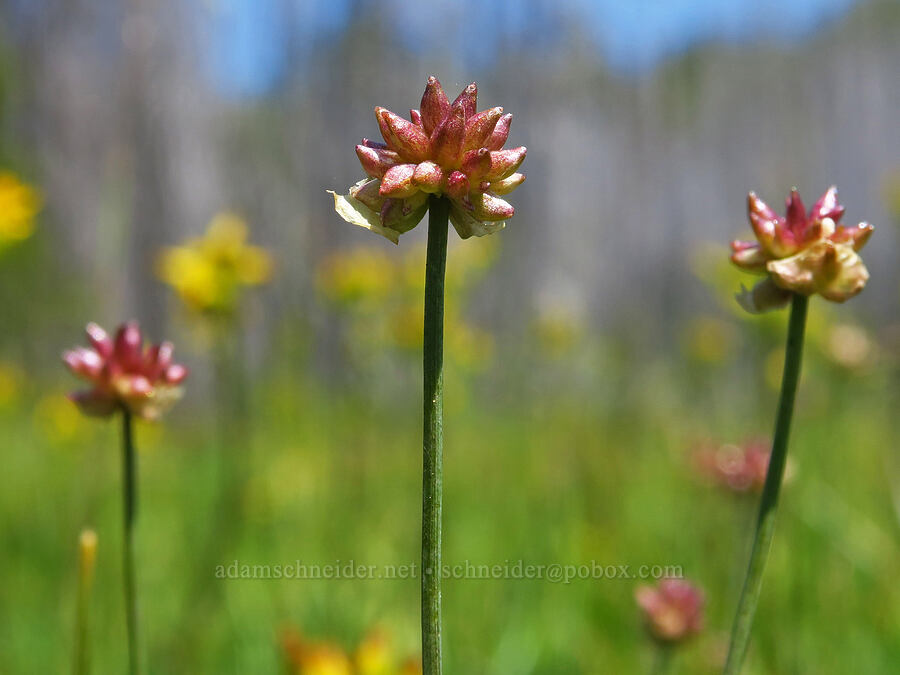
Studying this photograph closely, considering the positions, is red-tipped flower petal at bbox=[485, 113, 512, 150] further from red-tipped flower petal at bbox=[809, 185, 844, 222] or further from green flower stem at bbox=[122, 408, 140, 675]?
green flower stem at bbox=[122, 408, 140, 675]

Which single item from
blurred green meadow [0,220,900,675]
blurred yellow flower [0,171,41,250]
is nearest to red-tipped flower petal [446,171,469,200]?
blurred green meadow [0,220,900,675]

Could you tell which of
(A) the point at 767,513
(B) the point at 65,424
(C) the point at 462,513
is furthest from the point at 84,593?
(B) the point at 65,424

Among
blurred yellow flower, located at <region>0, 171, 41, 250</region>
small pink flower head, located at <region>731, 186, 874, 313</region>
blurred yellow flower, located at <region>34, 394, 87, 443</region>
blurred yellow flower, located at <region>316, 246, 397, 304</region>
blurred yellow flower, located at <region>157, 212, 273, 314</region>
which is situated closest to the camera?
small pink flower head, located at <region>731, 186, 874, 313</region>

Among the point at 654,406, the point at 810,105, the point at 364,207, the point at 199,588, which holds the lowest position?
the point at 654,406

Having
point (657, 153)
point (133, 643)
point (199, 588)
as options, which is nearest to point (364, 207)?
point (133, 643)

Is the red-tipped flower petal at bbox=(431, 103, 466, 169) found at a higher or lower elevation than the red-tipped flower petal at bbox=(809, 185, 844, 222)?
higher

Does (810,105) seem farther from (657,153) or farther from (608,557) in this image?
(608,557)

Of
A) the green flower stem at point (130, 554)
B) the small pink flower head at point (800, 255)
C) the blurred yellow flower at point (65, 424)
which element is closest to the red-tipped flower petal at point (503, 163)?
the small pink flower head at point (800, 255)

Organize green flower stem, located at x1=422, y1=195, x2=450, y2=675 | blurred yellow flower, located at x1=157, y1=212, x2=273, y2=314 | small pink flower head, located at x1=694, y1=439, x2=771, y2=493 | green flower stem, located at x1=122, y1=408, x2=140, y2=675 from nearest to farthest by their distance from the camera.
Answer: green flower stem, located at x1=422, y1=195, x2=450, y2=675 → green flower stem, located at x1=122, y1=408, x2=140, y2=675 → small pink flower head, located at x1=694, y1=439, x2=771, y2=493 → blurred yellow flower, located at x1=157, y1=212, x2=273, y2=314
